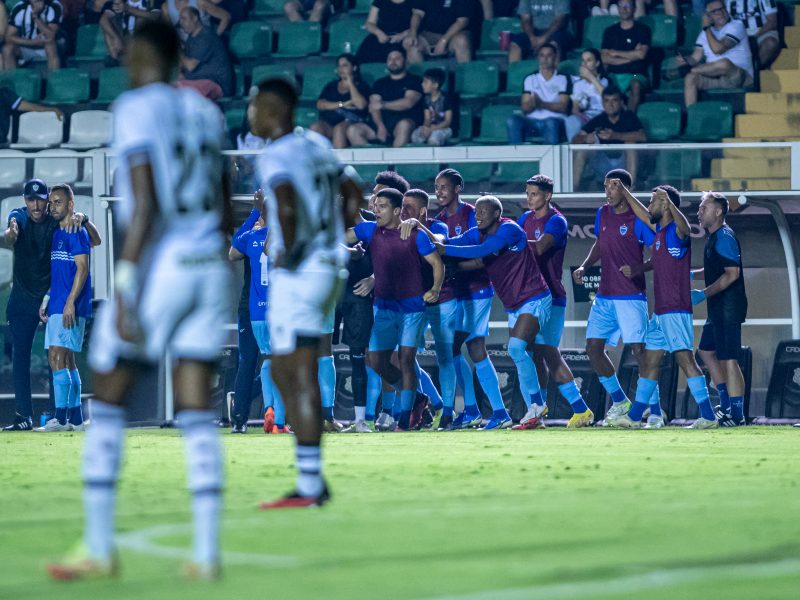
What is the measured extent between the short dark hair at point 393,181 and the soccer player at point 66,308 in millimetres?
2923

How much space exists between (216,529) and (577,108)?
1577 cm

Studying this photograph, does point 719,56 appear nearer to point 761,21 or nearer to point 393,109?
point 761,21

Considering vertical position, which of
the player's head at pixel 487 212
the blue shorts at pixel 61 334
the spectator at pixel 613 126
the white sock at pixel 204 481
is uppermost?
the spectator at pixel 613 126

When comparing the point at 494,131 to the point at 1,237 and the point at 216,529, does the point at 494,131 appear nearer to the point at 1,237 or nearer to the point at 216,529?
the point at 1,237

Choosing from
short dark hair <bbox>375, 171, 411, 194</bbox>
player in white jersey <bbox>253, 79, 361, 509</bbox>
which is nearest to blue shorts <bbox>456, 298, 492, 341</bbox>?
short dark hair <bbox>375, 171, 411, 194</bbox>

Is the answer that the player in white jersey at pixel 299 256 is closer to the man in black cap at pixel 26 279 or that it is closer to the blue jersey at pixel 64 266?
the blue jersey at pixel 64 266

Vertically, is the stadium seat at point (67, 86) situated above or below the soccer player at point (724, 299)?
above

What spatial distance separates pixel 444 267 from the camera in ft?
48.5

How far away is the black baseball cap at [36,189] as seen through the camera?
15023mm

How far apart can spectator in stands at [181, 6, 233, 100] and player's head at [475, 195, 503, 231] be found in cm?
805

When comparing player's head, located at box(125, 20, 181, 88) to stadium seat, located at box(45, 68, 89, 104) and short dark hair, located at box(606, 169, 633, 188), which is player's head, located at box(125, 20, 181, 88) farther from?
stadium seat, located at box(45, 68, 89, 104)

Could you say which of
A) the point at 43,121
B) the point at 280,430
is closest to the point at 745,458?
the point at 280,430

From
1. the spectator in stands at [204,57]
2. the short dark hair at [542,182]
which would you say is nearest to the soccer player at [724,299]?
the short dark hair at [542,182]

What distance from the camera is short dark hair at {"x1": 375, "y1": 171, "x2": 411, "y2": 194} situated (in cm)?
1488
